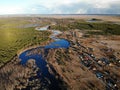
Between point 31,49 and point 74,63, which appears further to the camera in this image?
point 31,49

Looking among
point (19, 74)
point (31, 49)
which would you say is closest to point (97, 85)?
point (19, 74)

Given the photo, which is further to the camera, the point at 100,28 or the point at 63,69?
the point at 100,28

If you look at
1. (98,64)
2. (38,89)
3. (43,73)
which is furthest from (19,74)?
(98,64)

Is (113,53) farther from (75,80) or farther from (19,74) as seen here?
(19,74)

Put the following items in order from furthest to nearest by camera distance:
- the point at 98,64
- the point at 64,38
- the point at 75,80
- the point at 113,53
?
the point at 64,38 → the point at 113,53 → the point at 98,64 → the point at 75,80

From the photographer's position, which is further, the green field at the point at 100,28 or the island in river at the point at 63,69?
the green field at the point at 100,28

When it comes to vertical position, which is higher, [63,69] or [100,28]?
[100,28]

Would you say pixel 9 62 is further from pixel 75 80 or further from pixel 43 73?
pixel 75 80

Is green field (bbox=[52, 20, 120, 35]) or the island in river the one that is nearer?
the island in river

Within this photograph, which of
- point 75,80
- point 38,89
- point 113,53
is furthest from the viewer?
point 113,53
